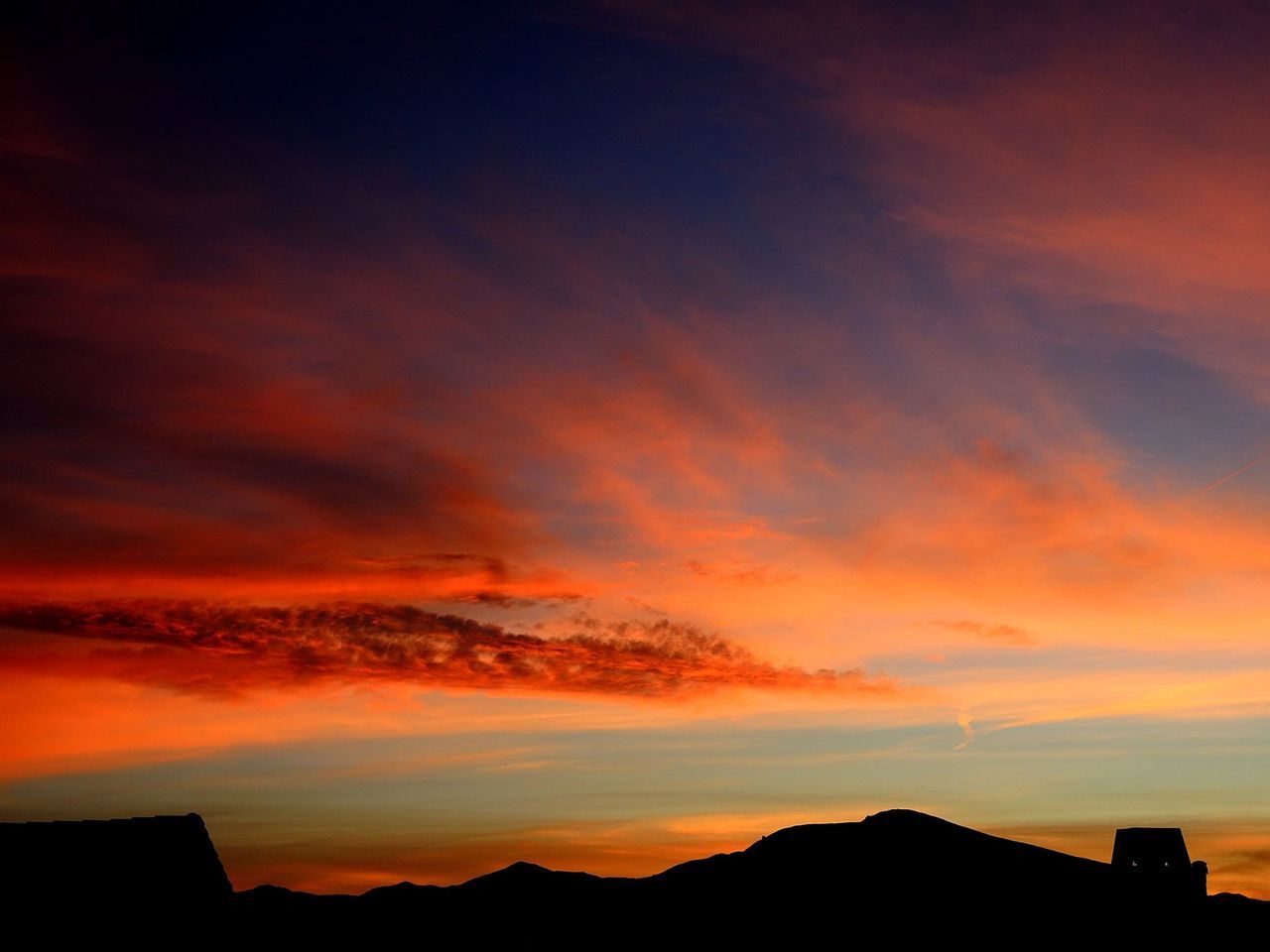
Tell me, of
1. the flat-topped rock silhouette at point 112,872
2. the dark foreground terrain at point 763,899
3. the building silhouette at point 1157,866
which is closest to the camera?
the flat-topped rock silhouette at point 112,872

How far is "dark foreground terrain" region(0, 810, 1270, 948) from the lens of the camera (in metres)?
30.8

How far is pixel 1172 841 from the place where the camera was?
4844 cm

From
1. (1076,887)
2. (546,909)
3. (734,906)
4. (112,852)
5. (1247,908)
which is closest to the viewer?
(112,852)

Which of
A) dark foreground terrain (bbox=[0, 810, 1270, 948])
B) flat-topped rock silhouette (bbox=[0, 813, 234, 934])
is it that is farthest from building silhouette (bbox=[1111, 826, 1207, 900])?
flat-topped rock silhouette (bbox=[0, 813, 234, 934])

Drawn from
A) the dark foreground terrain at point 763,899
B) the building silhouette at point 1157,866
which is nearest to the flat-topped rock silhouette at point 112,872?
the dark foreground terrain at point 763,899

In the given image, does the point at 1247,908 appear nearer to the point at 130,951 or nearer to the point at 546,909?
the point at 546,909

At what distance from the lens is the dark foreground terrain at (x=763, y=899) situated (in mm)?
30828

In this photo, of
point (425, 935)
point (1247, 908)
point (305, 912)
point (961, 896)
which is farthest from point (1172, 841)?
point (305, 912)

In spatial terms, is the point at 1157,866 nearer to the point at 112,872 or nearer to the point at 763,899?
the point at 763,899

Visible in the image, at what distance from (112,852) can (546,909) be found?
62.3 metres

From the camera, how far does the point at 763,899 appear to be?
195ft

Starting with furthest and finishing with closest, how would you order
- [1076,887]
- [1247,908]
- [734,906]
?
1. [1247,908]
2. [734,906]
3. [1076,887]

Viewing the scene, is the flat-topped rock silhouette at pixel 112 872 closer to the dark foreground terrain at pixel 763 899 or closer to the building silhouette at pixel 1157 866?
the dark foreground terrain at pixel 763 899

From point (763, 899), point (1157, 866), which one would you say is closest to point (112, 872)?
point (763, 899)
